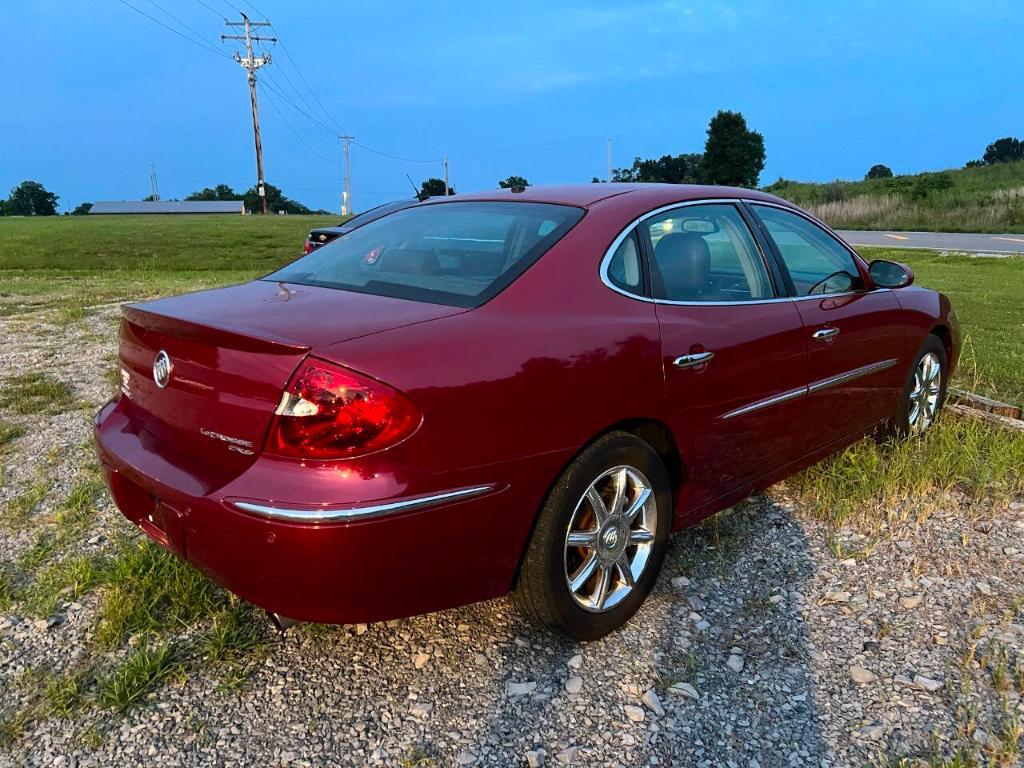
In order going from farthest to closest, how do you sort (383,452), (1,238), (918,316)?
(1,238) → (918,316) → (383,452)

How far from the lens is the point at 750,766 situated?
7.21 feet

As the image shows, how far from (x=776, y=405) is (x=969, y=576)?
1.01 m

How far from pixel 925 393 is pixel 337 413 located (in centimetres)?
387

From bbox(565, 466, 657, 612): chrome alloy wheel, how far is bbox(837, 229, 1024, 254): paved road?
62.6 ft

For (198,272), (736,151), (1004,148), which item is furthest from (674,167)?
(198,272)

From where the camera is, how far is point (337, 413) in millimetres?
2102

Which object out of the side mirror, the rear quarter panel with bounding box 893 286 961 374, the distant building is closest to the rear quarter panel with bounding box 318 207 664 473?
the side mirror

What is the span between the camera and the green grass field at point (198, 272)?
7449 millimetres

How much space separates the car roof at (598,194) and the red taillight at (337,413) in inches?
50.9

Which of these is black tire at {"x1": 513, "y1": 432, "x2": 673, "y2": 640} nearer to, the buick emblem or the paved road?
the buick emblem

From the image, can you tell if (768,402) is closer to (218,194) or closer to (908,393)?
(908,393)

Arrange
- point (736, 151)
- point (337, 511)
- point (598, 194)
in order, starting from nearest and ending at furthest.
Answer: point (337, 511) → point (598, 194) → point (736, 151)

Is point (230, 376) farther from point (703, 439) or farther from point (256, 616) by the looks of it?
point (703, 439)

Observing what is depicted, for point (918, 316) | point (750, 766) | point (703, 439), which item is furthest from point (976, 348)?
point (750, 766)
